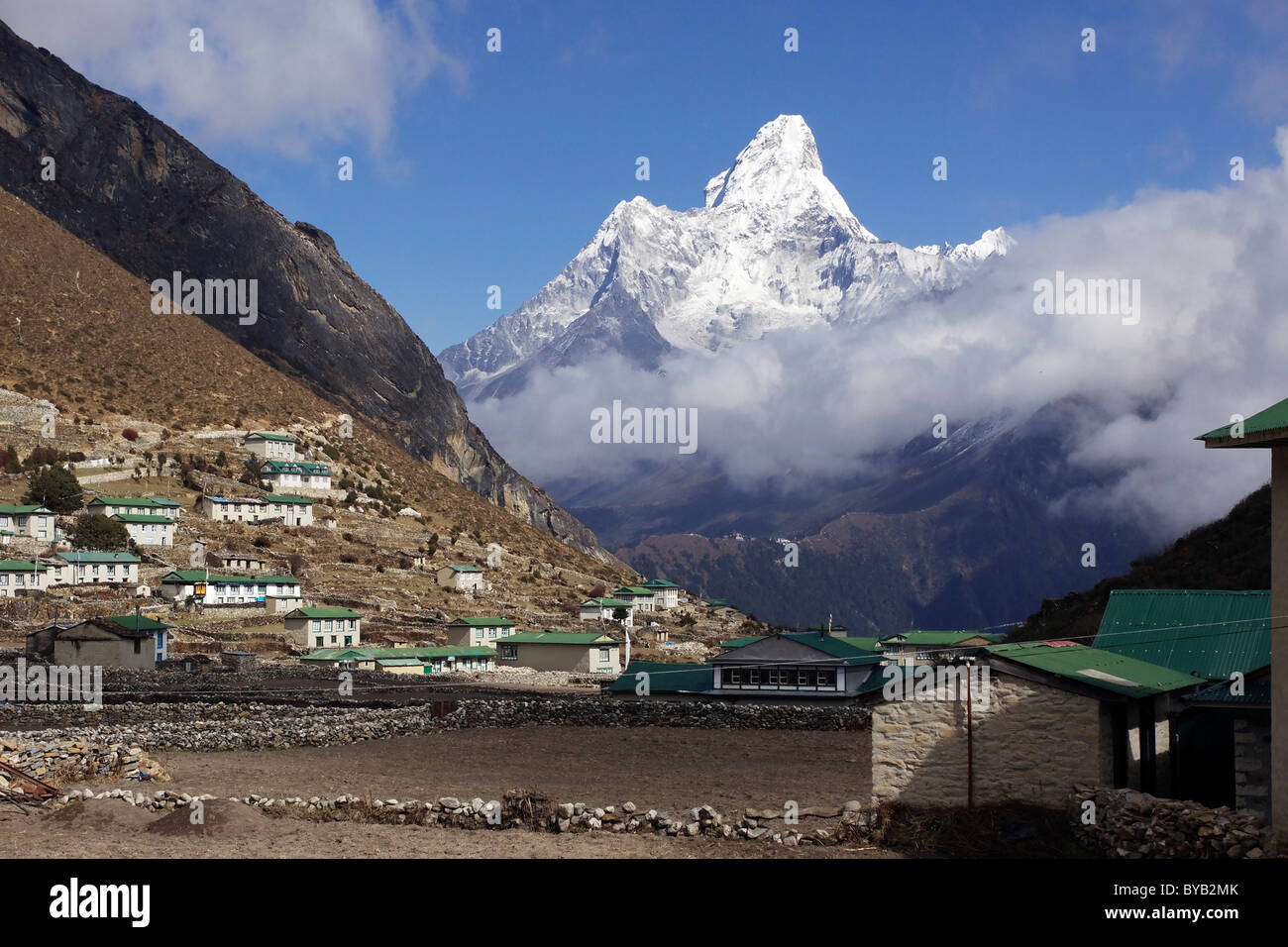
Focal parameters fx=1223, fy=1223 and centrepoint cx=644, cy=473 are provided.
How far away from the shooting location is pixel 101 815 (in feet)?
74.4

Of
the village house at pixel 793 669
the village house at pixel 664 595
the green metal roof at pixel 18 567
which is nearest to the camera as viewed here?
the village house at pixel 793 669

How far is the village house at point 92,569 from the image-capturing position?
91.7 metres

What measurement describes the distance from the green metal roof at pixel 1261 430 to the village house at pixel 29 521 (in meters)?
99.8

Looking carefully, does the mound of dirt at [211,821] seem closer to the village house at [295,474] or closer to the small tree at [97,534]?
the small tree at [97,534]

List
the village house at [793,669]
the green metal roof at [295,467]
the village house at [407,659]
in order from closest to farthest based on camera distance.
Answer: the village house at [793,669] < the village house at [407,659] < the green metal roof at [295,467]

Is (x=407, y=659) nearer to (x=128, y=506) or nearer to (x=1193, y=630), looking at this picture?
(x=128, y=506)

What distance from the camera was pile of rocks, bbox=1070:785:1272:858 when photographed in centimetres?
1673

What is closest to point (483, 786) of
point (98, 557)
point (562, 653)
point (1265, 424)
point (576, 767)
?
point (576, 767)

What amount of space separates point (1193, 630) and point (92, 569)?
284ft

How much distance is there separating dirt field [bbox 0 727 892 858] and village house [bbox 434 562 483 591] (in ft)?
241

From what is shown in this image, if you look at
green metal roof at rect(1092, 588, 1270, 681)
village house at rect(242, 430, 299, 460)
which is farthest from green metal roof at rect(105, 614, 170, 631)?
village house at rect(242, 430, 299, 460)

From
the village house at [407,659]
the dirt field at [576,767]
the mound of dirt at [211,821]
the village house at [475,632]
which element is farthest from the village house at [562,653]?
the mound of dirt at [211,821]
